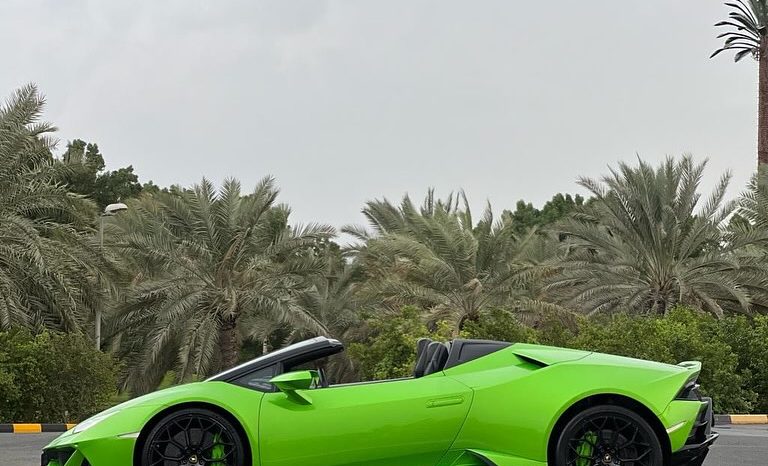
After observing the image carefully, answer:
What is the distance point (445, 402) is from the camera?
18.5 feet

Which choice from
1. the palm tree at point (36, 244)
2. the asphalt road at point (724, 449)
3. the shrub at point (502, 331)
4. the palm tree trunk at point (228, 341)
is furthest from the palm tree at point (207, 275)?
the asphalt road at point (724, 449)

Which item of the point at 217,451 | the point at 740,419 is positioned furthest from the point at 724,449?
the point at 740,419

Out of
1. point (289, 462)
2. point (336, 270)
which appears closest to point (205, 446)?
point (289, 462)

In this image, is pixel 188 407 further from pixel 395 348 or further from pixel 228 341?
pixel 228 341

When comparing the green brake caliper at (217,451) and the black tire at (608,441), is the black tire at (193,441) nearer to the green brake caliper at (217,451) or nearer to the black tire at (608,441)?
the green brake caliper at (217,451)

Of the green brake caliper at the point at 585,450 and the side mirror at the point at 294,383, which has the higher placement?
the side mirror at the point at 294,383

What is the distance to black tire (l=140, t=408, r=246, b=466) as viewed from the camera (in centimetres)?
560

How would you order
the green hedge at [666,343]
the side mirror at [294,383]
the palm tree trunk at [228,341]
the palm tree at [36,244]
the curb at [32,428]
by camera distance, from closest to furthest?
the side mirror at [294,383] → the curb at [32,428] → the green hedge at [666,343] → the palm tree at [36,244] → the palm tree trunk at [228,341]

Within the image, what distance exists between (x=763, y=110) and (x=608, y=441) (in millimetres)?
30861

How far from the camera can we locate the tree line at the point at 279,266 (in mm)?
22484

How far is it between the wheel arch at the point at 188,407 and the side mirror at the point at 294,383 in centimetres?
32

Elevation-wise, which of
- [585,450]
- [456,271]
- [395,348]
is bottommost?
[585,450]

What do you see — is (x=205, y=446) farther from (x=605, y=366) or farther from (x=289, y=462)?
(x=605, y=366)

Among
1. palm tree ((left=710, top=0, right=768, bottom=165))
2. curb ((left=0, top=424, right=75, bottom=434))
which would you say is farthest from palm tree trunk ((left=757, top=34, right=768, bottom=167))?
curb ((left=0, top=424, right=75, bottom=434))
